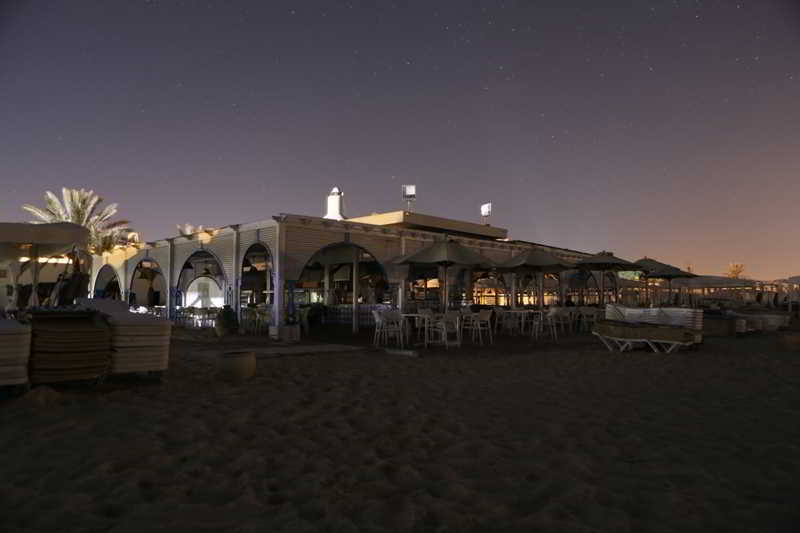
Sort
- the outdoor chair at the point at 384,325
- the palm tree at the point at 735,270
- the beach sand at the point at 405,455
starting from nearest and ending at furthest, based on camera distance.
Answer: the beach sand at the point at 405,455, the outdoor chair at the point at 384,325, the palm tree at the point at 735,270

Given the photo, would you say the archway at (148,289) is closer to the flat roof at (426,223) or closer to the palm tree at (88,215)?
the palm tree at (88,215)

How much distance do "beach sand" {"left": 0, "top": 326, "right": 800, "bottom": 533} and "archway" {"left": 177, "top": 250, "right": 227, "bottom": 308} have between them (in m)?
13.0

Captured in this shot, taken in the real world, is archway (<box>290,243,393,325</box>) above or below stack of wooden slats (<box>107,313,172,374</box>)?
above

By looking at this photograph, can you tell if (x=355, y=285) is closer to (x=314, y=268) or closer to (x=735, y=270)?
(x=314, y=268)

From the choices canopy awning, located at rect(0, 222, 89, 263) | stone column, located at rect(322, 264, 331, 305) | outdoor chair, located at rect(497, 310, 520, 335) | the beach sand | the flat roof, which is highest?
the flat roof

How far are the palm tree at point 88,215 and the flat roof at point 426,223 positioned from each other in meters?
12.9

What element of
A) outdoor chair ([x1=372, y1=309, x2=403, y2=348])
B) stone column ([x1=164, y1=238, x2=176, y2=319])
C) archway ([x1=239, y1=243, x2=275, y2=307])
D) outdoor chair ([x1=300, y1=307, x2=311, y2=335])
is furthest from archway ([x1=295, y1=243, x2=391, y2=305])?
outdoor chair ([x1=372, y1=309, x2=403, y2=348])

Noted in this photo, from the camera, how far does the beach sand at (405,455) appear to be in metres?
2.67

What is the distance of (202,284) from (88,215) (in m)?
10.6

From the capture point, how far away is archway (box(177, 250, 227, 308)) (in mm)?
19031

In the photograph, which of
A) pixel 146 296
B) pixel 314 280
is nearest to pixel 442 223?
pixel 314 280

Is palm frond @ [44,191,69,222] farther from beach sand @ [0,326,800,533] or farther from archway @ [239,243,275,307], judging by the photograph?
beach sand @ [0,326,800,533]

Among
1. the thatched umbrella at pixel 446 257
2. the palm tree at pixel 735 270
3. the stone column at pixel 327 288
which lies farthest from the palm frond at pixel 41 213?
the palm tree at pixel 735 270

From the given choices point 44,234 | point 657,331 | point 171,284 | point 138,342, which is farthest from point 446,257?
point 171,284
